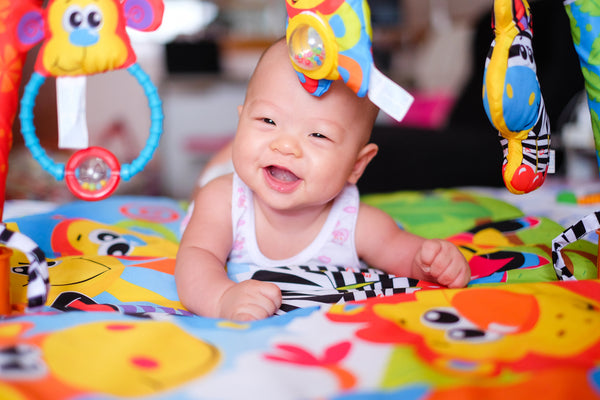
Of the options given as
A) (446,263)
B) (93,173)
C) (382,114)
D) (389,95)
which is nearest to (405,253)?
(446,263)

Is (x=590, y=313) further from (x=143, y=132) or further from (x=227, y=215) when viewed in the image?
(x=143, y=132)

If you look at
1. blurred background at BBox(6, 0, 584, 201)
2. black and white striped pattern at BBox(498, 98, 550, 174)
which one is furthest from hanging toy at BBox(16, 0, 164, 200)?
blurred background at BBox(6, 0, 584, 201)

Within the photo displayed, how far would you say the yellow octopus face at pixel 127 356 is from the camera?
0.49 metres

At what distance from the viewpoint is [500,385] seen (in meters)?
0.49

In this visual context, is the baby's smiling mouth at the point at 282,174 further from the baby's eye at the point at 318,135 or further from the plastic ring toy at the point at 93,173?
the plastic ring toy at the point at 93,173

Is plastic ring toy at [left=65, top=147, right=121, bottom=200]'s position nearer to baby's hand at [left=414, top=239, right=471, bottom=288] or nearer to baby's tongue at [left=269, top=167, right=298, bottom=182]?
baby's tongue at [left=269, top=167, right=298, bottom=182]

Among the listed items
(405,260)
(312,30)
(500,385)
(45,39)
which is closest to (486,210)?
(405,260)

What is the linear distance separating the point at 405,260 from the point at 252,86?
16.7 inches

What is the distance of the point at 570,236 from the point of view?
31.2 inches

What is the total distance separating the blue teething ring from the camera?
673 mm

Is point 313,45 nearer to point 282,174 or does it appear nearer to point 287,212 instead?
point 282,174

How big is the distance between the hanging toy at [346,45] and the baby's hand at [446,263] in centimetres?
27

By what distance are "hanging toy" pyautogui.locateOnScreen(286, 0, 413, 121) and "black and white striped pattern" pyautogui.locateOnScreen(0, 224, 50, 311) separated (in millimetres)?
431

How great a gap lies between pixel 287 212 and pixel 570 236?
485mm
